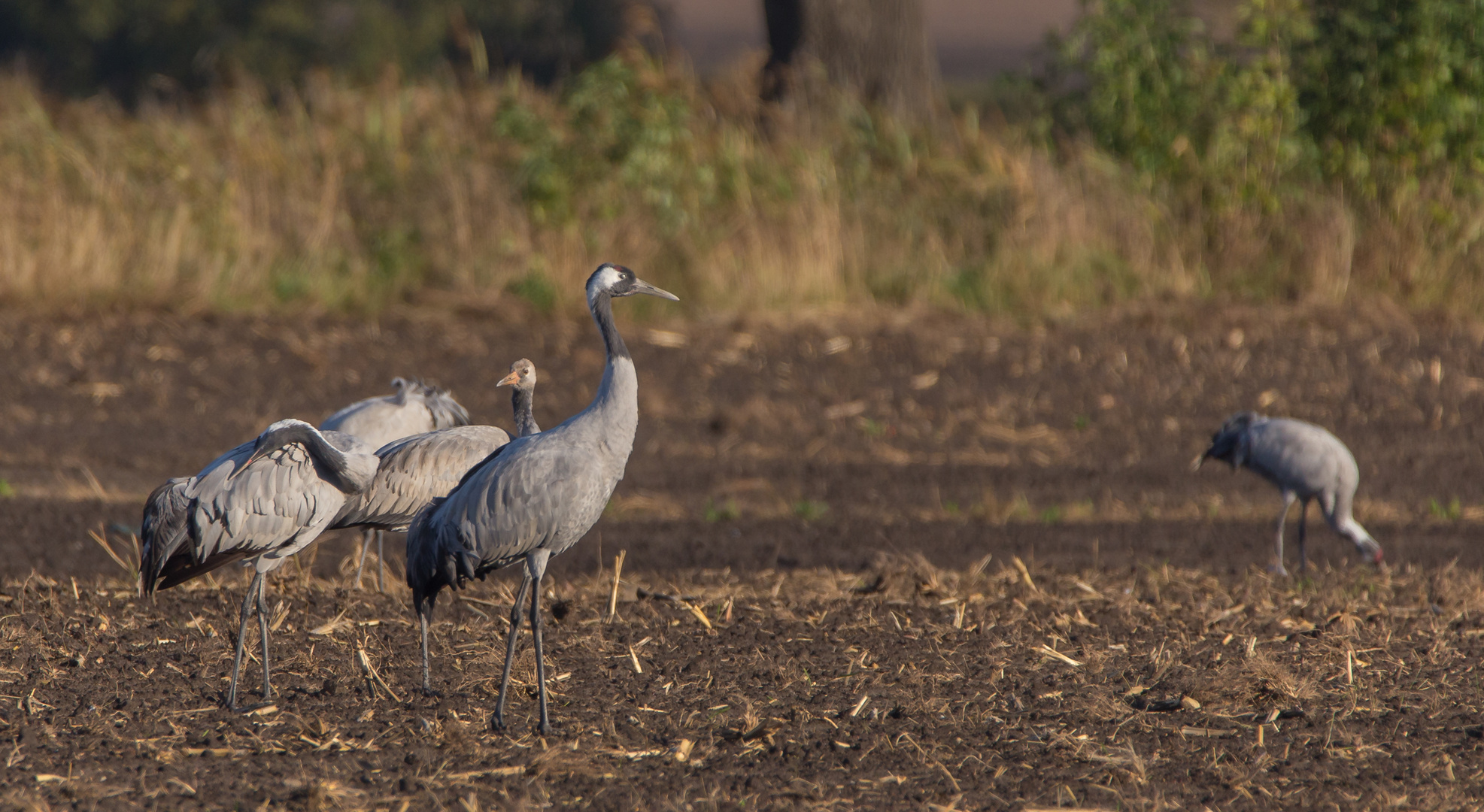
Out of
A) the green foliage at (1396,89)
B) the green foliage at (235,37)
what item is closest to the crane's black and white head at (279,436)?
the green foliage at (1396,89)

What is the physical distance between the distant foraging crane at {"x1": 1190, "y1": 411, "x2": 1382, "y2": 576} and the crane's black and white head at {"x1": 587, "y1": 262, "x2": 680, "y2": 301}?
369 cm

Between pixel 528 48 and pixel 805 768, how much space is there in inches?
929

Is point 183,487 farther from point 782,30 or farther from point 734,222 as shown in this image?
point 782,30

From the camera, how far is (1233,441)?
802cm

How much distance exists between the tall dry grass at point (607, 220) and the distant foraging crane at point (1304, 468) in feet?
11.9

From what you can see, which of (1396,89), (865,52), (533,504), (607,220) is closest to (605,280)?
(533,504)

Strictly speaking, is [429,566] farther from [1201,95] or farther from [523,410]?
[1201,95]

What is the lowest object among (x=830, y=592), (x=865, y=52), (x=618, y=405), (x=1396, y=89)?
(x=830, y=592)

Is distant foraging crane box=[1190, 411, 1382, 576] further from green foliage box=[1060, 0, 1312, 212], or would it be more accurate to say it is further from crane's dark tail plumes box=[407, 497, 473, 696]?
green foliage box=[1060, 0, 1312, 212]

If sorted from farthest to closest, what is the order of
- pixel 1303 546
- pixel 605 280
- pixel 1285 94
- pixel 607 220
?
pixel 607 220 < pixel 1285 94 < pixel 1303 546 < pixel 605 280

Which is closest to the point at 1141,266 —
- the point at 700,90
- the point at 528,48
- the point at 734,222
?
the point at 734,222

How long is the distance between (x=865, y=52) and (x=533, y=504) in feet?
33.4

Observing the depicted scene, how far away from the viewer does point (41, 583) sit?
6176 mm

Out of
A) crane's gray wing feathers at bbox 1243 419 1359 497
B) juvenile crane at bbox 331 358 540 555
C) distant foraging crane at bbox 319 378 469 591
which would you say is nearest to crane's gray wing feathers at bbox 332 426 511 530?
juvenile crane at bbox 331 358 540 555
